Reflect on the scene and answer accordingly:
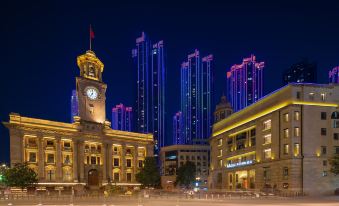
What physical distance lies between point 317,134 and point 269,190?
51.5 feet

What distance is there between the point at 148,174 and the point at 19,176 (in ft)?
128

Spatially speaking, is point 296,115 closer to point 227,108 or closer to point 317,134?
point 317,134

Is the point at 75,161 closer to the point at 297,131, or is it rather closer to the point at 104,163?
the point at 104,163

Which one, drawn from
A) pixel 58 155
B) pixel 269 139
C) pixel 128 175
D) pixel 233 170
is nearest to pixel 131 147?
pixel 128 175

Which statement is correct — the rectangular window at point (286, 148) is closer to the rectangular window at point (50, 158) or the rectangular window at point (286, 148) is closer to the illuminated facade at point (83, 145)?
the illuminated facade at point (83, 145)

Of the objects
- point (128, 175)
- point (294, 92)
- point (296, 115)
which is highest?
point (294, 92)

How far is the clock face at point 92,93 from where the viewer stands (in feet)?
365

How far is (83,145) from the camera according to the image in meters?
103

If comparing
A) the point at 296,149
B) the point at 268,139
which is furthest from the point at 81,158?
the point at 296,149

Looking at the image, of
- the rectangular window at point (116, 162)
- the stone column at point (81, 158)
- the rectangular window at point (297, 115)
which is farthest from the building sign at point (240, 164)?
the stone column at point (81, 158)

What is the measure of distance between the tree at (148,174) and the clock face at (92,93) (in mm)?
25863

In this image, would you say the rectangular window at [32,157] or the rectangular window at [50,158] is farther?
the rectangular window at [50,158]

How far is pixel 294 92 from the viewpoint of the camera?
74.3 meters

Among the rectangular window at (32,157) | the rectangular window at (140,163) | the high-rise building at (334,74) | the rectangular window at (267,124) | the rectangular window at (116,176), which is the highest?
the high-rise building at (334,74)
